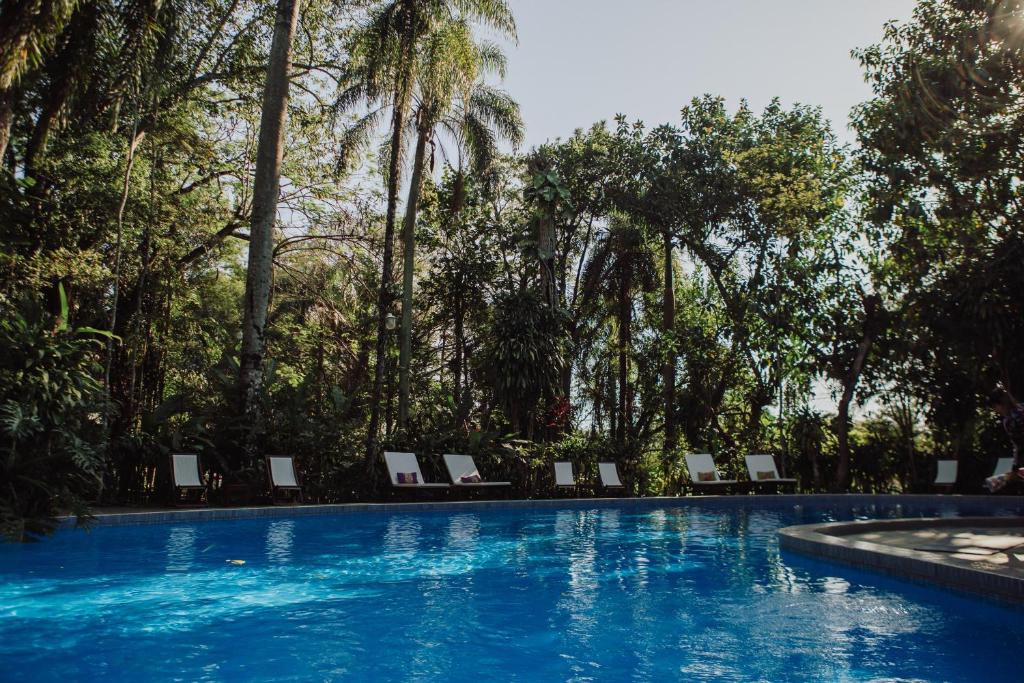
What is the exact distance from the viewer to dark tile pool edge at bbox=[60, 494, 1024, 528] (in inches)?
396

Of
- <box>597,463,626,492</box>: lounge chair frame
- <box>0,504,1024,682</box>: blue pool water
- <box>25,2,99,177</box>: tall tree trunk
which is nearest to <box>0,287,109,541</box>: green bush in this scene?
<box>0,504,1024,682</box>: blue pool water

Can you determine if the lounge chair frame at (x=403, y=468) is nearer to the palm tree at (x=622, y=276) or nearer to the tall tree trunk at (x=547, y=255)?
the tall tree trunk at (x=547, y=255)

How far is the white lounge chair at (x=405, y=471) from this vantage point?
1305cm

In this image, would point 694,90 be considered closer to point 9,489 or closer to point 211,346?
point 211,346

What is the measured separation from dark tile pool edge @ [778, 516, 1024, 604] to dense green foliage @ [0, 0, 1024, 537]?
19.4 feet

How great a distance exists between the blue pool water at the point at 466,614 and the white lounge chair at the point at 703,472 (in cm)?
641

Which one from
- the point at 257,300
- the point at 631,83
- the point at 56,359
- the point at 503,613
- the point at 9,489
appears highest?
the point at 631,83

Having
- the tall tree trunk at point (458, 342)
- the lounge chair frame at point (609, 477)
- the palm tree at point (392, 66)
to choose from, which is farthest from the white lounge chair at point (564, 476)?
the tall tree trunk at point (458, 342)

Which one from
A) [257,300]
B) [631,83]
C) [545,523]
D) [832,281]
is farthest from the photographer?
[631,83]

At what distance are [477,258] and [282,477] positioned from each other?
11.0 m

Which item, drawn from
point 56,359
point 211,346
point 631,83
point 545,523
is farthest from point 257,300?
point 631,83

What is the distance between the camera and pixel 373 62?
1377cm

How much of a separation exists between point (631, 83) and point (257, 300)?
11991mm

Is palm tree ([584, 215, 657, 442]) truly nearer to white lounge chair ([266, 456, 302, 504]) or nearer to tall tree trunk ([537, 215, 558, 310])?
tall tree trunk ([537, 215, 558, 310])
